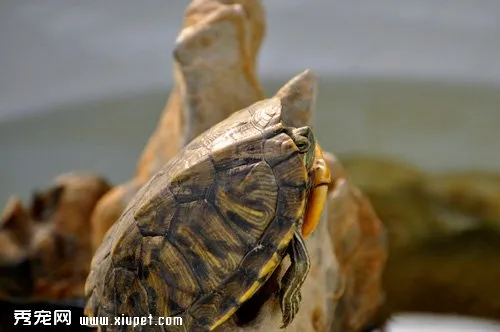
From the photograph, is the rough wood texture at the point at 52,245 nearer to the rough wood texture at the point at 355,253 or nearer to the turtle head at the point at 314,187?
the rough wood texture at the point at 355,253

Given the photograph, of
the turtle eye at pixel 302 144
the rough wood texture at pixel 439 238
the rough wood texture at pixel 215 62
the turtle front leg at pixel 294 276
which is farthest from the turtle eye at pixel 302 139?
the rough wood texture at pixel 439 238

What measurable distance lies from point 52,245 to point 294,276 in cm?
137

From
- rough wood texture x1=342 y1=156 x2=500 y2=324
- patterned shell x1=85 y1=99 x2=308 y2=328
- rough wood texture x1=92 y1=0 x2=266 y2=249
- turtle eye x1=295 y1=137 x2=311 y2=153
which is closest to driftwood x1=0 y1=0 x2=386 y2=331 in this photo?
rough wood texture x1=92 y1=0 x2=266 y2=249

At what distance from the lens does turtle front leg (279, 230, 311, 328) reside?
4.46 ft

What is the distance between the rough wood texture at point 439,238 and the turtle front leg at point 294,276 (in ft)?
3.92

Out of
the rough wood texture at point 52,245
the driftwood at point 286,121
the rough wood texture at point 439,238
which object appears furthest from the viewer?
the rough wood texture at point 439,238

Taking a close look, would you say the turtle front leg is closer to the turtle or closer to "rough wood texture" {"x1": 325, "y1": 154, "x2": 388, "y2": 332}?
the turtle

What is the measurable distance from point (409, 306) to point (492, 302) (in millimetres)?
266

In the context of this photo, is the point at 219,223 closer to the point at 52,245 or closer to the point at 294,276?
the point at 294,276

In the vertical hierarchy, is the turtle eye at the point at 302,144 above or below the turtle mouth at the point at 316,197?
above

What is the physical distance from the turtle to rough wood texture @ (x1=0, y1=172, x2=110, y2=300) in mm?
1183

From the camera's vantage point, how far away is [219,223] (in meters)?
1.37

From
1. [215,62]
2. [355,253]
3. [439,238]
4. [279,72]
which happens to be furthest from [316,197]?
[279,72]

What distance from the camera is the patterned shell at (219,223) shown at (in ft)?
4.44
